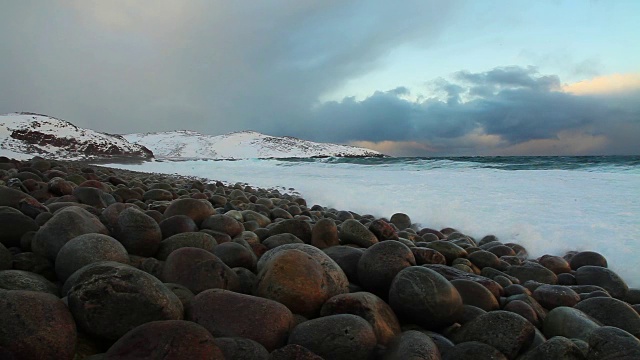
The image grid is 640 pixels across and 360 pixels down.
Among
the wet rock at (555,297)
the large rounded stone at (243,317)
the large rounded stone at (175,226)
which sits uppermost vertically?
the large rounded stone at (175,226)

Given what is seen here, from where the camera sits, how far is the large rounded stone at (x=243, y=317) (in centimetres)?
205

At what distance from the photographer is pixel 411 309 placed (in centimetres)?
252

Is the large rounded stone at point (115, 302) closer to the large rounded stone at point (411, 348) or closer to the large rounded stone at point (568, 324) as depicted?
the large rounded stone at point (411, 348)

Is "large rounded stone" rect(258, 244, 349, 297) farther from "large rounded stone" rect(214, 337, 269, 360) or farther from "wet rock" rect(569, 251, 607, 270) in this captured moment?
"wet rock" rect(569, 251, 607, 270)

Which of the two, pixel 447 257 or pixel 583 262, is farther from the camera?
pixel 583 262

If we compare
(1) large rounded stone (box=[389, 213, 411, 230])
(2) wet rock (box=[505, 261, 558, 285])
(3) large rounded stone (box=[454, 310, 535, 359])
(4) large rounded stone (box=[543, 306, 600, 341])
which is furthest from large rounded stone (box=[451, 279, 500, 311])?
(1) large rounded stone (box=[389, 213, 411, 230])

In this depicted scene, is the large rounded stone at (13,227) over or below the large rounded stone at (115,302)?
over

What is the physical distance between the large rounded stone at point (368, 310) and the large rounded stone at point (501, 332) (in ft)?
1.37

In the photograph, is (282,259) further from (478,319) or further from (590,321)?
(590,321)

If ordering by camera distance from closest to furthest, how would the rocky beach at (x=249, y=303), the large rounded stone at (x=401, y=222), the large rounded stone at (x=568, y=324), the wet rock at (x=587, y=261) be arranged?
the rocky beach at (x=249, y=303)
the large rounded stone at (x=568, y=324)
the wet rock at (x=587, y=261)
the large rounded stone at (x=401, y=222)

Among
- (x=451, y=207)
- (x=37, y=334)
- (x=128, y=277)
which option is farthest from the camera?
(x=451, y=207)

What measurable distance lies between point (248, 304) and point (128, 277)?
0.61m

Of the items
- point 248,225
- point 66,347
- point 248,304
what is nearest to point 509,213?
point 248,225

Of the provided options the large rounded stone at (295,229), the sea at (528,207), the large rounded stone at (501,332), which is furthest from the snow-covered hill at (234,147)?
the large rounded stone at (501,332)
